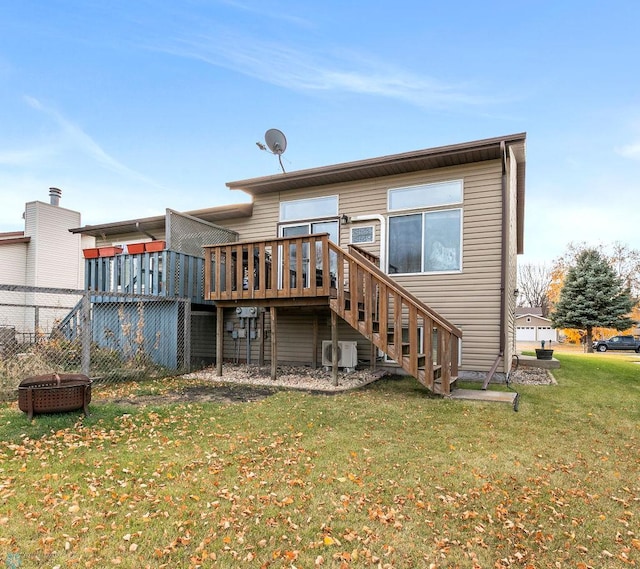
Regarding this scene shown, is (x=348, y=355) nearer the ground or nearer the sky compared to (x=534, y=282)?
nearer the ground

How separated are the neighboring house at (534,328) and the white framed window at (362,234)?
116ft

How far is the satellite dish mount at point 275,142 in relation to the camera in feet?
32.2

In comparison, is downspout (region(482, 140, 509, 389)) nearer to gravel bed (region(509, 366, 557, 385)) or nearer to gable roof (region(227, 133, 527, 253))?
gable roof (region(227, 133, 527, 253))

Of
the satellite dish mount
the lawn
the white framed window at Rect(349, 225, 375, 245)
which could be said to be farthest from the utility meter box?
the lawn

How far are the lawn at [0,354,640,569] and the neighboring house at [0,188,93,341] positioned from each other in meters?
11.5

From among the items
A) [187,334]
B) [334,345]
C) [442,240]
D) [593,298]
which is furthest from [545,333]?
[187,334]

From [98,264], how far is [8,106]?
7.25 metres

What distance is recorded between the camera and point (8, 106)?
12195 mm

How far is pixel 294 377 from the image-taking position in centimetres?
761

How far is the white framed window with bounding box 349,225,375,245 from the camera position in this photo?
8531mm

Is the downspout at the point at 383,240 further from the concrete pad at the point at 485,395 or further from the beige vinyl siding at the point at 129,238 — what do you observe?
the beige vinyl siding at the point at 129,238

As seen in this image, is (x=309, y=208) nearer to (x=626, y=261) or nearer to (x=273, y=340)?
(x=273, y=340)

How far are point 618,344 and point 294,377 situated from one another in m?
29.3

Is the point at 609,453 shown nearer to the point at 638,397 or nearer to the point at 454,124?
the point at 638,397
